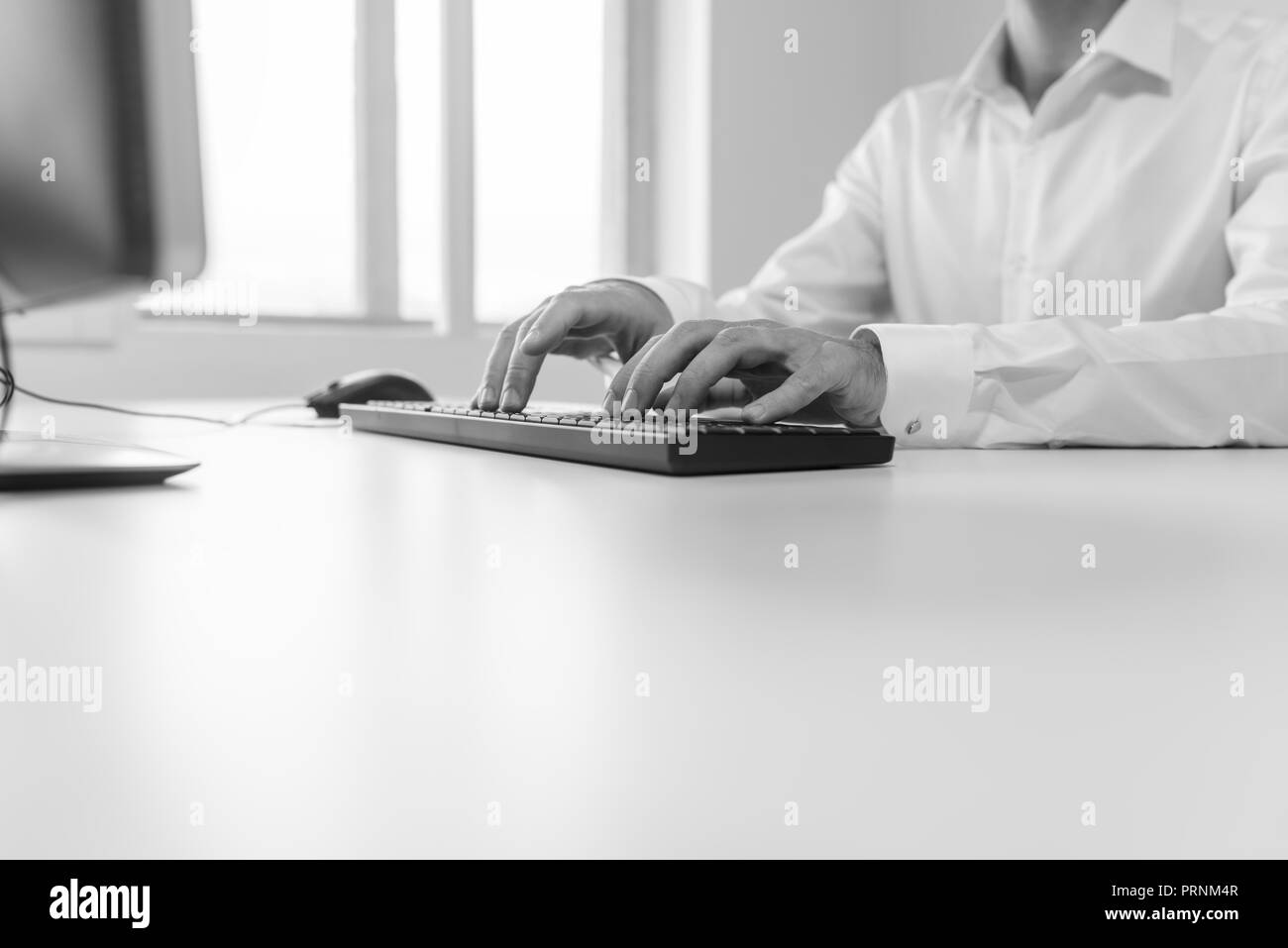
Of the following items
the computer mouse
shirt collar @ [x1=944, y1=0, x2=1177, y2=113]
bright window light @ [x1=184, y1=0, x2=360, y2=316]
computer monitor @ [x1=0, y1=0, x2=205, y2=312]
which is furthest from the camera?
bright window light @ [x1=184, y1=0, x2=360, y2=316]

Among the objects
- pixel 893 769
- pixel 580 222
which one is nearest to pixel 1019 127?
pixel 893 769

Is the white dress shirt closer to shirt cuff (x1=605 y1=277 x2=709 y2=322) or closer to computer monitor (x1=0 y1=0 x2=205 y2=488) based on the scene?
shirt cuff (x1=605 y1=277 x2=709 y2=322)

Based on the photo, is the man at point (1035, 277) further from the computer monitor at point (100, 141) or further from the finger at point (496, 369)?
the computer monitor at point (100, 141)

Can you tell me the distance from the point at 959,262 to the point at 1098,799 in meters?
1.53

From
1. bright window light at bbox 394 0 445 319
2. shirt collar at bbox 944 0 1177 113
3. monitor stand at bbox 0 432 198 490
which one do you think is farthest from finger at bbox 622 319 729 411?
bright window light at bbox 394 0 445 319

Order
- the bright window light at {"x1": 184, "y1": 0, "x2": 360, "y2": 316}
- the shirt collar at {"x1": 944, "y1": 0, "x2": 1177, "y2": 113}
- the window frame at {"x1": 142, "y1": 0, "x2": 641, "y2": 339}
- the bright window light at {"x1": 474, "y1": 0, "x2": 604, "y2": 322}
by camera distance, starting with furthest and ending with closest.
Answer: the bright window light at {"x1": 474, "y1": 0, "x2": 604, "y2": 322} < the window frame at {"x1": 142, "y1": 0, "x2": 641, "y2": 339} < the bright window light at {"x1": 184, "y1": 0, "x2": 360, "y2": 316} < the shirt collar at {"x1": 944, "y1": 0, "x2": 1177, "y2": 113}

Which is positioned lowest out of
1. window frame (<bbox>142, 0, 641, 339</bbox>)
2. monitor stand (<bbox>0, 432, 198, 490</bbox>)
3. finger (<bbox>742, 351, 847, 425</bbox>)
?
monitor stand (<bbox>0, 432, 198, 490</bbox>)

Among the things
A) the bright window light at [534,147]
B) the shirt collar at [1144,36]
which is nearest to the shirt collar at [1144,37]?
the shirt collar at [1144,36]

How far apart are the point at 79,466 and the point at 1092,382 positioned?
30.2 inches

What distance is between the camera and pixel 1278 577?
1.20 ft

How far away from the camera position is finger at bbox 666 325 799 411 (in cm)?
71

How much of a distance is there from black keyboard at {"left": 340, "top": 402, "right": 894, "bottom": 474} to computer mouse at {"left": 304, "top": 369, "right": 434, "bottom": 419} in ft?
1.42

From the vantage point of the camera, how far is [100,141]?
0.45m
